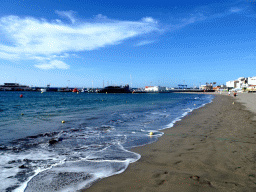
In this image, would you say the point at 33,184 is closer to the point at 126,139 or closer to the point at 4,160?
the point at 4,160

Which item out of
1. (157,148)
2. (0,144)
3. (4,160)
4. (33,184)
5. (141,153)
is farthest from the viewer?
(0,144)

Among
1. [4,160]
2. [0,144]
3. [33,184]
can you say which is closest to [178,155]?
[33,184]

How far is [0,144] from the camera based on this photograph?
8953mm

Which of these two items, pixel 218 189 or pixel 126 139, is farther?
pixel 126 139

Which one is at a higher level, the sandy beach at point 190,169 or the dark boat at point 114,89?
the dark boat at point 114,89

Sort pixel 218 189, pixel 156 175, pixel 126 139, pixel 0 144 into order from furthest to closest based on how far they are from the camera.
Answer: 1. pixel 126 139
2. pixel 0 144
3. pixel 156 175
4. pixel 218 189

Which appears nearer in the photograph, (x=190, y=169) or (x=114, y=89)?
(x=190, y=169)

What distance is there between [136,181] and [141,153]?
2.52 metres

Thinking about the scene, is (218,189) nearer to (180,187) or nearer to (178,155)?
(180,187)

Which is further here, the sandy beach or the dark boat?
the dark boat

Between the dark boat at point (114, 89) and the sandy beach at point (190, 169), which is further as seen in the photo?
the dark boat at point (114, 89)

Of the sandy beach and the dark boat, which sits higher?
the dark boat

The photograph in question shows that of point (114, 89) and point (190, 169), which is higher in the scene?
point (114, 89)

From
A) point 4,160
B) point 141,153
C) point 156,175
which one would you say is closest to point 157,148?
point 141,153
